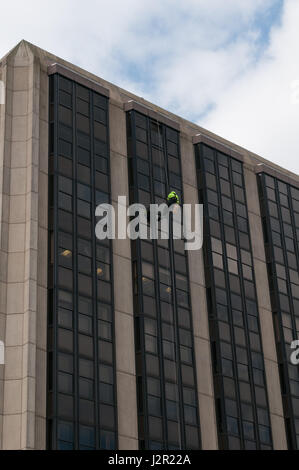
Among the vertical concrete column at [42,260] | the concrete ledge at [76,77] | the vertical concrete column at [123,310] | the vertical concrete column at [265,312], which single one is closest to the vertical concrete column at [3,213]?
the vertical concrete column at [42,260]

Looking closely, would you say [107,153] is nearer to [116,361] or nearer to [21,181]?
[21,181]

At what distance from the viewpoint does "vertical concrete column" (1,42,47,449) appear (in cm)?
4625

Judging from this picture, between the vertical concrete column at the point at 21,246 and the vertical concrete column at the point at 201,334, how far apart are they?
10.7 m

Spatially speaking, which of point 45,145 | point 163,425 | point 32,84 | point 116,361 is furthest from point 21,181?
point 163,425

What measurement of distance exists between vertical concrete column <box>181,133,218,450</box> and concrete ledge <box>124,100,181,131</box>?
5.77ft

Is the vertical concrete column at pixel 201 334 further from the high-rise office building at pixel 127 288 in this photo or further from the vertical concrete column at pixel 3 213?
the vertical concrete column at pixel 3 213

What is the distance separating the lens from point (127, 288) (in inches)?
2116

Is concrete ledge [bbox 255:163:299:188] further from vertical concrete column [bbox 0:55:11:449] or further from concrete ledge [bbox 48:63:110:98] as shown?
vertical concrete column [bbox 0:55:11:449]

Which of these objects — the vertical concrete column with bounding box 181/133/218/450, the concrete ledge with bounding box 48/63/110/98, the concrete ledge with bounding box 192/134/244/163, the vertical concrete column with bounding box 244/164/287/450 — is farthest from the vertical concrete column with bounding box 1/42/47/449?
the vertical concrete column with bounding box 244/164/287/450

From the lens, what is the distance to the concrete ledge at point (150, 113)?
5984 centimetres

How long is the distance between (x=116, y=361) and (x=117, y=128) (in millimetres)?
15428

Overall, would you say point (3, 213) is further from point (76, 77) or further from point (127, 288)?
point (76, 77)

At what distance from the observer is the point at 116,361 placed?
50969 mm
